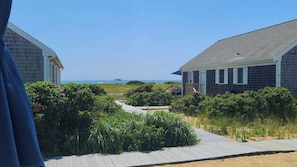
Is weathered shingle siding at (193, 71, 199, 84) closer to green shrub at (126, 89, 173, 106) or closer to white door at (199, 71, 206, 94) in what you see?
white door at (199, 71, 206, 94)

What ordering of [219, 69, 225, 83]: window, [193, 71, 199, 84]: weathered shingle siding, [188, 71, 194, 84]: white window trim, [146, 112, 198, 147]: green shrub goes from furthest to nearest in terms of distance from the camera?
1. [188, 71, 194, 84]: white window trim
2. [193, 71, 199, 84]: weathered shingle siding
3. [219, 69, 225, 83]: window
4. [146, 112, 198, 147]: green shrub

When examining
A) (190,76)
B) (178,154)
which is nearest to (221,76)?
(190,76)

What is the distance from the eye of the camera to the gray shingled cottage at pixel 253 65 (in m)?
13.4

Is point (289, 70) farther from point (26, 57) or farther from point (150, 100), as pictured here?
point (26, 57)

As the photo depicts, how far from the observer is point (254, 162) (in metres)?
5.84

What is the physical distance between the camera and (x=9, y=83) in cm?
157

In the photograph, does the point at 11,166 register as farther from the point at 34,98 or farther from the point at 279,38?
the point at 279,38

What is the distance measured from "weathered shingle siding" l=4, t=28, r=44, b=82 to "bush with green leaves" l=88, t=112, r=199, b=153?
5.64 metres

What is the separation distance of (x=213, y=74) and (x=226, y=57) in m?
1.65

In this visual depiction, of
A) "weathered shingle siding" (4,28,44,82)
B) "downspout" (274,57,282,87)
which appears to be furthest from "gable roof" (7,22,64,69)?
"downspout" (274,57,282,87)

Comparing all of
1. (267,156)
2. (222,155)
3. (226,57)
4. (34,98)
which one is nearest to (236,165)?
(222,155)

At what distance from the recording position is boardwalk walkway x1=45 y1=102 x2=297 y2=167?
574 cm

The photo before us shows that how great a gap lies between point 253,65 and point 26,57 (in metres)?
11.9

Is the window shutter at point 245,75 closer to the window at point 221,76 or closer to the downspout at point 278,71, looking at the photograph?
the window at point 221,76
